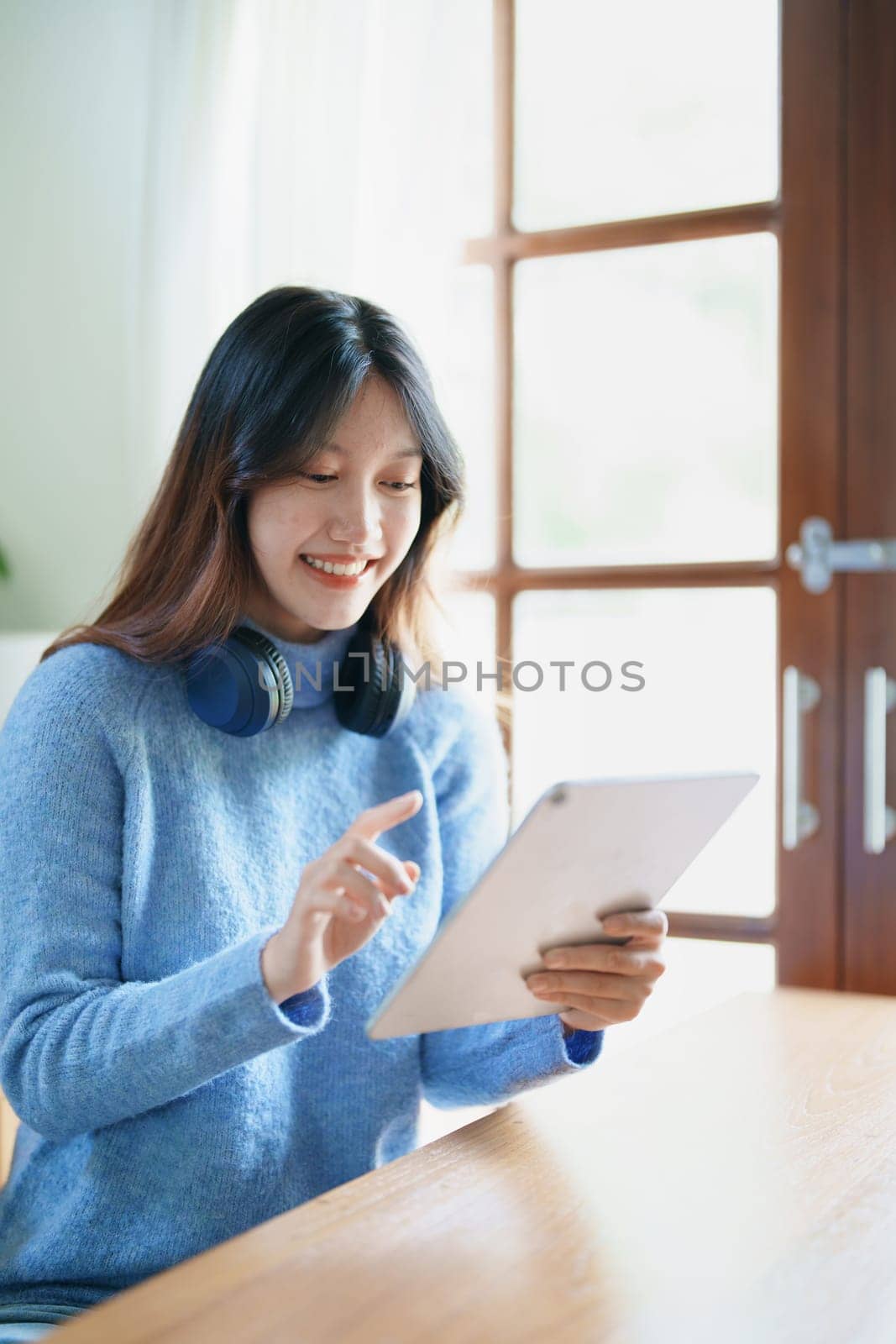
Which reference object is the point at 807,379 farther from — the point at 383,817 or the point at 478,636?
the point at 383,817

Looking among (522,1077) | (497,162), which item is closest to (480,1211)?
(522,1077)

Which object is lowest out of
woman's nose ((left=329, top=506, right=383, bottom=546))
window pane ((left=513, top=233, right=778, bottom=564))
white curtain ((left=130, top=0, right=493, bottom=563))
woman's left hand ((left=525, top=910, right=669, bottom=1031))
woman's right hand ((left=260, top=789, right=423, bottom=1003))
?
woman's left hand ((left=525, top=910, right=669, bottom=1031))

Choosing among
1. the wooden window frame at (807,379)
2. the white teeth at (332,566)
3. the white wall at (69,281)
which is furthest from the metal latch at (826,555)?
the white wall at (69,281)

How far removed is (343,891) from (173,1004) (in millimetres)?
191

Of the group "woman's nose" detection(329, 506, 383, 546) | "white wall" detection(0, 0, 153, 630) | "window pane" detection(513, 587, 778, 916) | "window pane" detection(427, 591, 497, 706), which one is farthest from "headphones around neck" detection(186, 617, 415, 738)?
"white wall" detection(0, 0, 153, 630)

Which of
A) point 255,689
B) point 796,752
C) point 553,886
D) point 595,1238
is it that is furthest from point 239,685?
point 796,752

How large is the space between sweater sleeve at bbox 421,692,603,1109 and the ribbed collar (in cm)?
18

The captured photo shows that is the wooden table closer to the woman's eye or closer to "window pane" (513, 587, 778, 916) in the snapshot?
the woman's eye

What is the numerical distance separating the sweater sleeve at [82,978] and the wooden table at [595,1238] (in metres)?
0.17

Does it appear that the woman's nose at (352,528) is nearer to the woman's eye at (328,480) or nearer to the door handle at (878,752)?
the woman's eye at (328,480)

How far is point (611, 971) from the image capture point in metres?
1.08

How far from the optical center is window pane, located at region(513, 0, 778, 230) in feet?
6.06

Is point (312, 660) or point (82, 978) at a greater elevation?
point (312, 660)

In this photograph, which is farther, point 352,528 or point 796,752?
point 796,752
